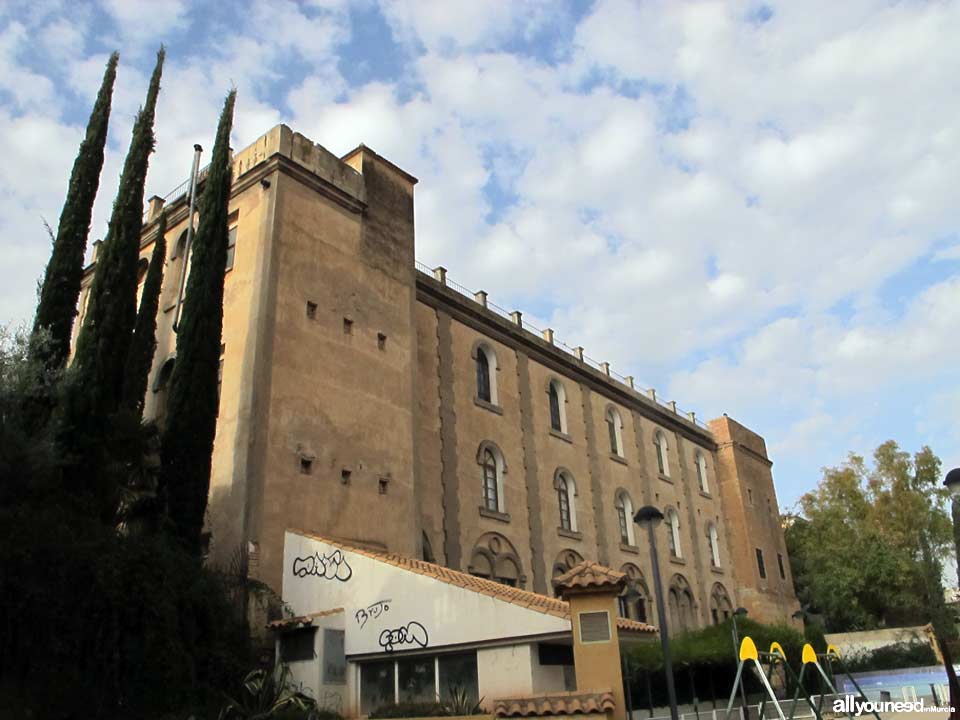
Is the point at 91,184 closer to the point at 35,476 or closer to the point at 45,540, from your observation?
the point at 35,476

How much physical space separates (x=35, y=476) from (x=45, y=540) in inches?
47.6

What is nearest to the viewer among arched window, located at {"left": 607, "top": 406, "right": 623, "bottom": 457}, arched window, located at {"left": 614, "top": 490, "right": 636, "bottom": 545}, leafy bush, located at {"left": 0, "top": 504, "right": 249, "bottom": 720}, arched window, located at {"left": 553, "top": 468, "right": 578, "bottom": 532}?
leafy bush, located at {"left": 0, "top": 504, "right": 249, "bottom": 720}

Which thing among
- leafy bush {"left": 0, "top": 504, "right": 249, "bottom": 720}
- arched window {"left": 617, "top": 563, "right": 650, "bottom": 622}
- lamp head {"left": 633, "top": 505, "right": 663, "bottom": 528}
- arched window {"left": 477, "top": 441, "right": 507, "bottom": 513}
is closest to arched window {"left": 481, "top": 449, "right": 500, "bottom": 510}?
arched window {"left": 477, "top": 441, "right": 507, "bottom": 513}

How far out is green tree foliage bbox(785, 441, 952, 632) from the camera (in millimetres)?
37875

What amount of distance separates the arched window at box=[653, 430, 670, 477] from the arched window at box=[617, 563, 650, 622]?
5.53m

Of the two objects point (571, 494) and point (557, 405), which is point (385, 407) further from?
point (557, 405)

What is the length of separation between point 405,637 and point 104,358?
6539 millimetres

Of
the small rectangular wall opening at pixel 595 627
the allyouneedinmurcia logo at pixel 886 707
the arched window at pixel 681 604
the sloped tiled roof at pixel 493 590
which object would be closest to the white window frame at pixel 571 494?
the arched window at pixel 681 604

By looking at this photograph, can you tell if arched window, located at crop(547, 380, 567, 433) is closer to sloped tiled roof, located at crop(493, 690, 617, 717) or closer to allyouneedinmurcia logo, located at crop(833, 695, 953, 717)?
allyouneedinmurcia logo, located at crop(833, 695, 953, 717)

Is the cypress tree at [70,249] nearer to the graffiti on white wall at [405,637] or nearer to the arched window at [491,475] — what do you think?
the graffiti on white wall at [405,637]

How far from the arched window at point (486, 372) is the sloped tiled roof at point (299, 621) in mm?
10671

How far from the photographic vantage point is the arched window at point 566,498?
25703 mm

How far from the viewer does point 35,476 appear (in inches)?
464

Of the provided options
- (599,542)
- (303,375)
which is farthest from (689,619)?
(303,375)
